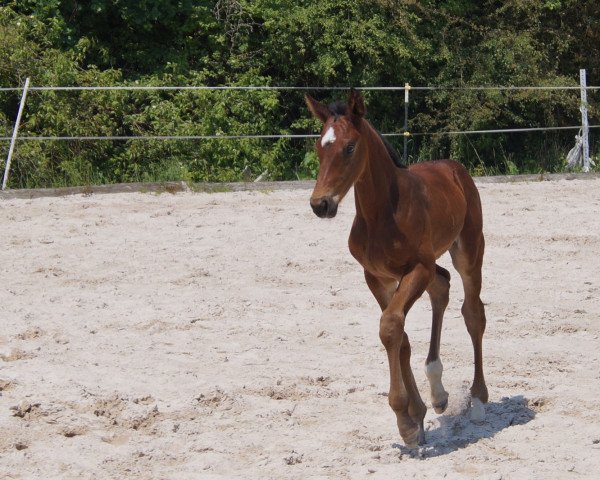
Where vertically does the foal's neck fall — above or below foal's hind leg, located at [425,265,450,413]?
above

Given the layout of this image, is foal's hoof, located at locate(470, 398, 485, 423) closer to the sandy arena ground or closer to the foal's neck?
the sandy arena ground

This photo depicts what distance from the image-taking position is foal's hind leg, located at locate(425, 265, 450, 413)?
21.3ft

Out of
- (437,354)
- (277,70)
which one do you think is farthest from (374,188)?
(277,70)

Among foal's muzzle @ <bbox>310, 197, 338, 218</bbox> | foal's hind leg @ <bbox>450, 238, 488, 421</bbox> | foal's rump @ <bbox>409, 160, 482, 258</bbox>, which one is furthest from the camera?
foal's hind leg @ <bbox>450, 238, 488, 421</bbox>

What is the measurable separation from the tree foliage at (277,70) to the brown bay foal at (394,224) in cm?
1012

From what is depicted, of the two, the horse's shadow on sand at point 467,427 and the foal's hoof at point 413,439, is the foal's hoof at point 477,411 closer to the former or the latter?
the horse's shadow on sand at point 467,427

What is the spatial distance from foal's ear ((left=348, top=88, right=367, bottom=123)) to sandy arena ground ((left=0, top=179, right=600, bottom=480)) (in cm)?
179

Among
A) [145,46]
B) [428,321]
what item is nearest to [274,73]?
[145,46]

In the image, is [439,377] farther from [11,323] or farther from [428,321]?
[11,323]

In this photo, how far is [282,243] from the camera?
1121 cm

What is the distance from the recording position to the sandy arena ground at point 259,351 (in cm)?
586

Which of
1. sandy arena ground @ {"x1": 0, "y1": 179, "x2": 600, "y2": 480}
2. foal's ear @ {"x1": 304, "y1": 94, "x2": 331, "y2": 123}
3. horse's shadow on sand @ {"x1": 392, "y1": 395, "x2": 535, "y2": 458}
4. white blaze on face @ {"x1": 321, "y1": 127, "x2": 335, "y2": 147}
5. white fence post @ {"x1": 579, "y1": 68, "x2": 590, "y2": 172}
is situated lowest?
horse's shadow on sand @ {"x1": 392, "y1": 395, "x2": 535, "y2": 458}

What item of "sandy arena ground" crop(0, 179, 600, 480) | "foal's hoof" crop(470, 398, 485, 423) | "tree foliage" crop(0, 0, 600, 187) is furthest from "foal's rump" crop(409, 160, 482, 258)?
"tree foliage" crop(0, 0, 600, 187)

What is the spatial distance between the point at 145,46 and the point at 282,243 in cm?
820
